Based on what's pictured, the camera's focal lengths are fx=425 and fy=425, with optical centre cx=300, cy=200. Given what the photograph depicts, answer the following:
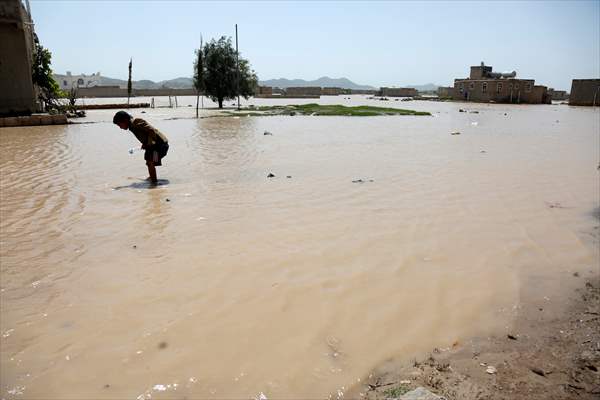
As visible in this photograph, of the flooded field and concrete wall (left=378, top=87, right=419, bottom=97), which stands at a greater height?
concrete wall (left=378, top=87, right=419, bottom=97)

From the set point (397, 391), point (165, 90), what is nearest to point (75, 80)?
point (165, 90)

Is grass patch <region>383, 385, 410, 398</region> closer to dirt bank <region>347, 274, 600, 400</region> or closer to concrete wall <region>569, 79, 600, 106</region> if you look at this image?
dirt bank <region>347, 274, 600, 400</region>

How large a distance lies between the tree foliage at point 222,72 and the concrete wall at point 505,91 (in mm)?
40457

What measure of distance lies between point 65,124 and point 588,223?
20.6 metres

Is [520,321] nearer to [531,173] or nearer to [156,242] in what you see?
[156,242]

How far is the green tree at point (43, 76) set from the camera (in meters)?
20.0

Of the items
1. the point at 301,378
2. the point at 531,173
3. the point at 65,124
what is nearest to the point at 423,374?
the point at 301,378

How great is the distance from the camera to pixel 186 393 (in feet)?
7.70

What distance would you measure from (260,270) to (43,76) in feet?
69.0

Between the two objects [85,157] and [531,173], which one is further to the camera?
[85,157]

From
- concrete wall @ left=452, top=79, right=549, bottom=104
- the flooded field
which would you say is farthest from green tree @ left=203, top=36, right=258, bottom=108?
concrete wall @ left=452, top=79, right=549, bottom=104

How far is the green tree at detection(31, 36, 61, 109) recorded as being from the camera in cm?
2002

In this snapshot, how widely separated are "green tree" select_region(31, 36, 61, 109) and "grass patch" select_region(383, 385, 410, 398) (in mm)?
22585

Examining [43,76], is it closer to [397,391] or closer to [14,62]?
[14,62]
